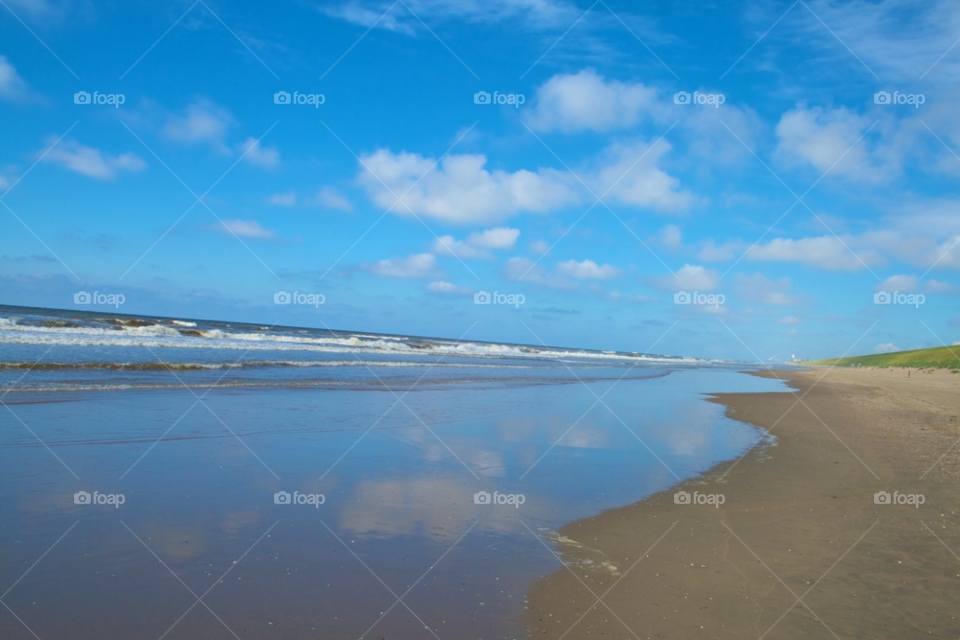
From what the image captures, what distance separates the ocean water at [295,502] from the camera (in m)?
3.67

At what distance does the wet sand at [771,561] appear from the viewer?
3775 mm

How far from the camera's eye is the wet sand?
3.78 m

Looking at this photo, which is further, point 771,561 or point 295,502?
point 295,502

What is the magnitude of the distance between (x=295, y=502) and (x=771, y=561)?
4683 millimetres

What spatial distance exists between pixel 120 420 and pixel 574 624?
9.36m

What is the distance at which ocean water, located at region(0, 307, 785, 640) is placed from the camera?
3666mm

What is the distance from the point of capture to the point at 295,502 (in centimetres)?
592

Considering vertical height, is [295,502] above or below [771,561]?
above

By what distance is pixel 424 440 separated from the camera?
9797mm

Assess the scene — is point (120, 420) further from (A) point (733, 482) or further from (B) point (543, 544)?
(A) point (733, 482)

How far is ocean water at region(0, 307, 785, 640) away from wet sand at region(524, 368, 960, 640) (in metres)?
0.46

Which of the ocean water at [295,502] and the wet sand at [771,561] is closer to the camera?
the ocean water at [295,502]

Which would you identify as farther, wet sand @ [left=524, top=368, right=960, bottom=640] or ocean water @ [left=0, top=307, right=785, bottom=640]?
wet sand @ [left=524, top=368, right=960, bottom=640]

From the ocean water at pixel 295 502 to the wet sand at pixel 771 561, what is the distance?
1.50 ft
